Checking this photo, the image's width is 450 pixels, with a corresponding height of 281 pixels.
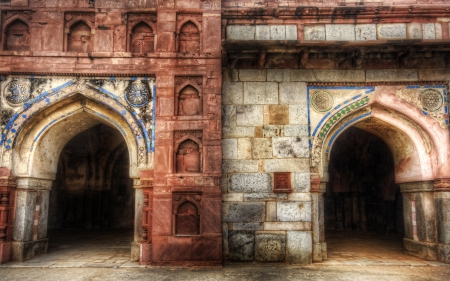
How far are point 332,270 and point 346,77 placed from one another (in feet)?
11.8

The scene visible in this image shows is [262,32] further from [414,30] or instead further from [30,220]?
[30,220]

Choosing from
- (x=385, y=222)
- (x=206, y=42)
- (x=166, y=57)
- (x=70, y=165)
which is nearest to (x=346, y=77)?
(x=206, y=42)

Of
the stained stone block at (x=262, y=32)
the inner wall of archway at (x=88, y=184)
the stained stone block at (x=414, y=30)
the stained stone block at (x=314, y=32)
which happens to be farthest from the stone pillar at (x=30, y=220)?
the stained stone block at (x=414, y=30)

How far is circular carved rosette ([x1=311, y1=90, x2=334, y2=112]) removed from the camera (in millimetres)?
6953

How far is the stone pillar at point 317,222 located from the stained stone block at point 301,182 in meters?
0.14

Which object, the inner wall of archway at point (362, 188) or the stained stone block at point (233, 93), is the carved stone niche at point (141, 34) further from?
the inner wall of archway at point (362, 188)

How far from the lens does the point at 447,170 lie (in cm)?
668

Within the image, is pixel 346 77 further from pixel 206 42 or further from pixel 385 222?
pixel 385 222

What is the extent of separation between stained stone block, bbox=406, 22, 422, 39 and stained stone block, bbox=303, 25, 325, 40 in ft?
5.44

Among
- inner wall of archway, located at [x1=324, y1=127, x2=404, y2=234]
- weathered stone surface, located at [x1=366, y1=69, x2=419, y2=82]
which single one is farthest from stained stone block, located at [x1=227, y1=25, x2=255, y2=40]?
inner wall of archway, located at [x1=324, y1=127, x2=404, y2=234]

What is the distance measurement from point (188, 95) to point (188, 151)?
1.08 m

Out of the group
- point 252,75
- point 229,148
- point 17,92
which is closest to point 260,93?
point 252,75

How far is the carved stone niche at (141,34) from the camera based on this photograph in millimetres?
7082

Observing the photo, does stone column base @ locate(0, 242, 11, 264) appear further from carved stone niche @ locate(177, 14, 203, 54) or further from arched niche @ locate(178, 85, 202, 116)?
carved stone niche @ locate(177, 14, 203, 54)
